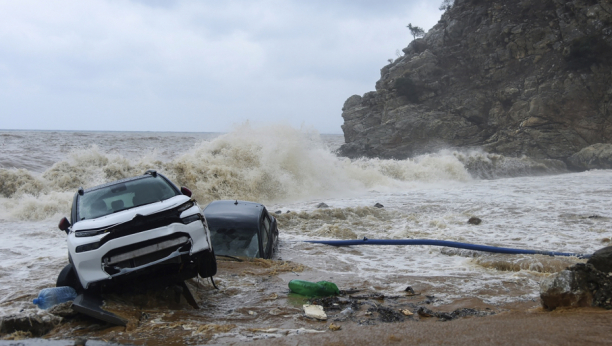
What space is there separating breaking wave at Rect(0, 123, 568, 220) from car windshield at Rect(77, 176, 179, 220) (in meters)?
9.20

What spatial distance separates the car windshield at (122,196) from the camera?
17.5 feet

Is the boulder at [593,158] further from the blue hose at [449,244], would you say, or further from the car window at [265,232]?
the car window at [265,232]

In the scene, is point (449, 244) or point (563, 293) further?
point (449, 244)

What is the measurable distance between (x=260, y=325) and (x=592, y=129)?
3950cm

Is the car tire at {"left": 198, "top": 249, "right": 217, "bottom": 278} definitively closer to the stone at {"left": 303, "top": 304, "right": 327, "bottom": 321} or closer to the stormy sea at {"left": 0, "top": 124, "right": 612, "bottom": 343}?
the stormy sea at {"left": 0, "top": 124, "right": 612, "bottom": 343}

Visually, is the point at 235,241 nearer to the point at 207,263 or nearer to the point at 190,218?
the point at 207,263

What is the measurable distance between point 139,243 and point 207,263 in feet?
2.65

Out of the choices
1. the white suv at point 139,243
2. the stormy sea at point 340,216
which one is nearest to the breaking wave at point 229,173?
the stormy sea at point 340,216

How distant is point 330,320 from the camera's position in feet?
14.8

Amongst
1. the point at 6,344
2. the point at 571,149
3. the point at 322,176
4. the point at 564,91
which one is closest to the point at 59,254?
the point at 6,344

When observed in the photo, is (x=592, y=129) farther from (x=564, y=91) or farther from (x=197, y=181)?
(x=197, y=181)

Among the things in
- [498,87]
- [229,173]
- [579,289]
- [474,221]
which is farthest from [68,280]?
[498,87]

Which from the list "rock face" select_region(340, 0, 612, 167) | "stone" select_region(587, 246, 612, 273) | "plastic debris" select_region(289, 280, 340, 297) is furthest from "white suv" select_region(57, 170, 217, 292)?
"rock face" select_region(340, 0, 612, 167)

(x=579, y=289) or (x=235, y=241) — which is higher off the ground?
(x=579, y=289)
